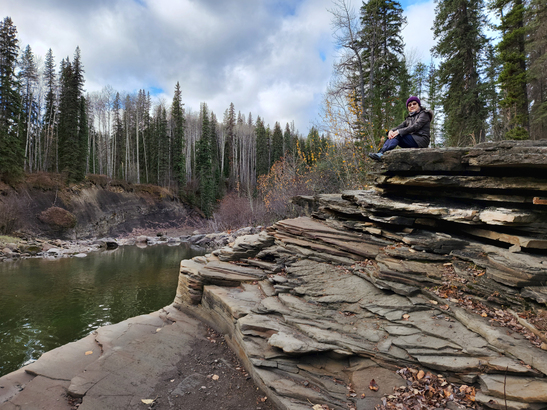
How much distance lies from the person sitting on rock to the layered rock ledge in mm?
765

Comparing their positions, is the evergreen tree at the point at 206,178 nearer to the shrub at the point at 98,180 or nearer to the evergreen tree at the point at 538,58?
the shrub at the point at 98,180

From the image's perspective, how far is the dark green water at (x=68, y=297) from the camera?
753 centimetres

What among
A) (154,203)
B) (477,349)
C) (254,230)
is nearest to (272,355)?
(477,349)

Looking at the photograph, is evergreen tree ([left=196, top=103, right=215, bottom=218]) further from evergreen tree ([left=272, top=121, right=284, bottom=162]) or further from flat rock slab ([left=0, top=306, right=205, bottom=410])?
flat rock slab ([left=0, top=306, right=205, bottom=410])

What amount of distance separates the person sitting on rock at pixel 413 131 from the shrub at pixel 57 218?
1077 inches

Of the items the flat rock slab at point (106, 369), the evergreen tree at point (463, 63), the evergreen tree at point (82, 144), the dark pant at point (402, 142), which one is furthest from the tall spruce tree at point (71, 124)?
the evergreen tree at point (463, 63)

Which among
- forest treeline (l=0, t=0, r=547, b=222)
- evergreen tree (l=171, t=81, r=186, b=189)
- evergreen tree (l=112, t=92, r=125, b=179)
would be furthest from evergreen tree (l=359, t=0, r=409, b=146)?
evergreen tree (l=112, t=92, r=125, b=179)

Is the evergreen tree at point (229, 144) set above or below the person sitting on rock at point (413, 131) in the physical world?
above

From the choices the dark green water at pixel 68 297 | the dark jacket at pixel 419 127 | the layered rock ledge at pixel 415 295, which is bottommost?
the dark green water at pixel 68 297

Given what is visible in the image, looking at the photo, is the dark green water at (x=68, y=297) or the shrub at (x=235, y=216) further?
the shrub at (x=235, y=216)

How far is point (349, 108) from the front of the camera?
38.2 ft

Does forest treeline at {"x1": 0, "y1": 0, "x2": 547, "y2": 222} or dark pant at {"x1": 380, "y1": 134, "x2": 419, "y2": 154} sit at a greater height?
forest treeline at {"x1": 0, "y1": 0, "x2": 547, "y2": 222}

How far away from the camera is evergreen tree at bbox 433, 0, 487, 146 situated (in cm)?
1691

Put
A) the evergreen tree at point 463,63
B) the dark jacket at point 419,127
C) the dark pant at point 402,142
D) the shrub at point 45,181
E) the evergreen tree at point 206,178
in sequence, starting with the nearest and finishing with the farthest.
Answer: the dark jacket at point 419,127 < the dark pant at point 402,142 < the evergreen tree at point 463,63 < the shrub at point 45,181 < the evergreen tree at point 206,178
